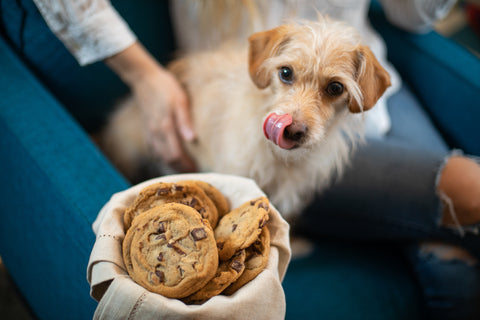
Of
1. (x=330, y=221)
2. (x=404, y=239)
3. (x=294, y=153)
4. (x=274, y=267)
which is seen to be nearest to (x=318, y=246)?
(x=330, y=221)

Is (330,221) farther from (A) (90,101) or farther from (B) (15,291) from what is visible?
(B) (15,291)

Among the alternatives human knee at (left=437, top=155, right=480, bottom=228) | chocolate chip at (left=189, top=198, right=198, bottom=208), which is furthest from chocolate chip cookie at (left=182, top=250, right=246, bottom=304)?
human knee at (left=437, top=155, right=480, bottom=228)

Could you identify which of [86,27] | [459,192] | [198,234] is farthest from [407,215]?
[86,27]

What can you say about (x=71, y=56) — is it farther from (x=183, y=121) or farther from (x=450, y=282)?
(x=450, y=282)

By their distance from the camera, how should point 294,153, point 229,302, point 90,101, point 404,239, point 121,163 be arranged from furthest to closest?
point 121,163
point 90,101
point 404,239
point 294,153
point 229,302

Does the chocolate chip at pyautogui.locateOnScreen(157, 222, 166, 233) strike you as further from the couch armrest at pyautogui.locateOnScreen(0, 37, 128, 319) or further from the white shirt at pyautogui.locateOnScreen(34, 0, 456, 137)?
the white shirt at pyautogui.locateOnScreen(34, 0, 456, 137)
